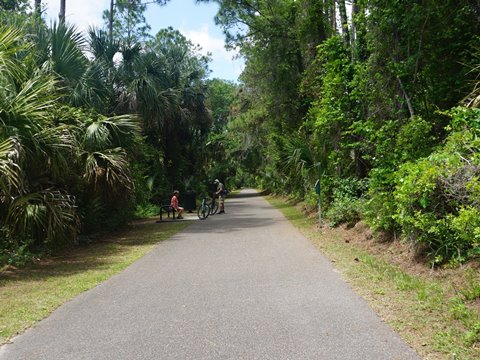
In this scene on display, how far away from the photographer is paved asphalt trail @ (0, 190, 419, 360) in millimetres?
4434

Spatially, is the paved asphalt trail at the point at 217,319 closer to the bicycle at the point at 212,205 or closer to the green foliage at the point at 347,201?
the green foliage at the point at 347,201

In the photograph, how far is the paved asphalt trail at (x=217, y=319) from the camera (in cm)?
443

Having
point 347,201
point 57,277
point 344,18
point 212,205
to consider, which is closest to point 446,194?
point 57,277

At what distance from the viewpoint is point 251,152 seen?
1740 inches

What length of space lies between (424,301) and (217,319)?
2.61 meters

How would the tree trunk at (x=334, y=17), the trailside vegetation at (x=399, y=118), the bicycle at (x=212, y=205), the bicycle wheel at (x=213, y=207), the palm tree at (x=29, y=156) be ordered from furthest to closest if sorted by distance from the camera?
1. the bicycle wheel at (x=213, y=207)
2. the bicycle at (x=212, y=205)
3. the tree trunk at (x=334, y=17)
4. the palm tree at (x=29, y=156)
5. the trailside vegetation at (x=399, y=118)

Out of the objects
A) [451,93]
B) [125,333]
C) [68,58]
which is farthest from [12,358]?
[68,58]

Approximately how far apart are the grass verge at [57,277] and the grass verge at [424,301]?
4.21m

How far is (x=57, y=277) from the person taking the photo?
8336mm

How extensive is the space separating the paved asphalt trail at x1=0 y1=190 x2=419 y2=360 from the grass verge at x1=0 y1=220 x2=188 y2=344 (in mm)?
275

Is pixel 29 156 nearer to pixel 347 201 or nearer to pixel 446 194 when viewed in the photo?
pixel 446 194

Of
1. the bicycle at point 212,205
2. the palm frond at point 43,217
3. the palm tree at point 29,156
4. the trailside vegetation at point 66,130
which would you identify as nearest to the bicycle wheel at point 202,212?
the bicycle at point 212,205

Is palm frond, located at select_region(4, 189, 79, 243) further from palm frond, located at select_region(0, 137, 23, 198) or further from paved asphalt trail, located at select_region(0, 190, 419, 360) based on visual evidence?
paved asphalt trail, located at select_region(0, 190, 419, 360)

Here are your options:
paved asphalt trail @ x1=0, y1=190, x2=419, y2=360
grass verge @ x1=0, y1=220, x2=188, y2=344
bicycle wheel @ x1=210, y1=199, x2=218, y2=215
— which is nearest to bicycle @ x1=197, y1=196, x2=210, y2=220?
bicycle wheel @ x1=210, y1=199, x2=218, y2=215
